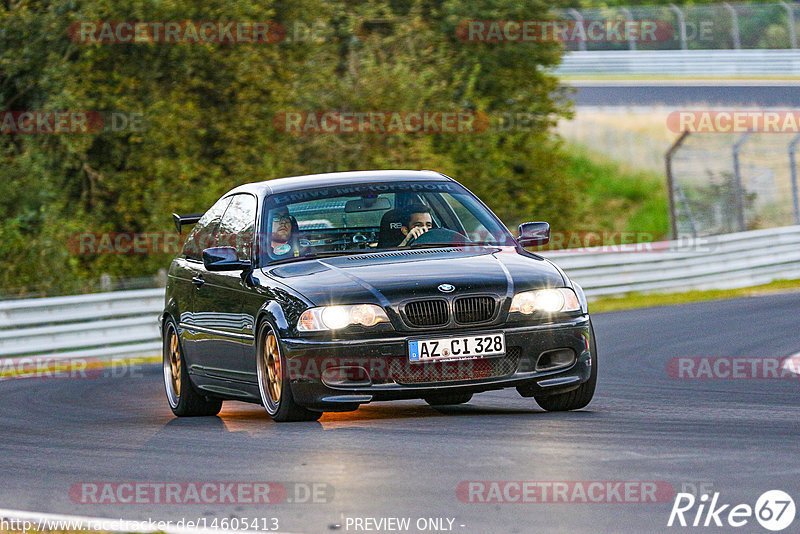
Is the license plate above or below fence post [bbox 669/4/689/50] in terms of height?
below

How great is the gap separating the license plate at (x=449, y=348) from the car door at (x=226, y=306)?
1.34m

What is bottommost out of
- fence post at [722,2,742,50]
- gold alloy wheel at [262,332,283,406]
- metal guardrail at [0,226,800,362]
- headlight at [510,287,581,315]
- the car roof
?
metal guardrail at [0,226,800,362]

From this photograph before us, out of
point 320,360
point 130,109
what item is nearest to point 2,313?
point 130,109

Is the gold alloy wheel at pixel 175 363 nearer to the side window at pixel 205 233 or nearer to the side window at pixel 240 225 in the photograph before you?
the side window at pixel 205 233

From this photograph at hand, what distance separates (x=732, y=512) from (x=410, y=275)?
11.0 ft

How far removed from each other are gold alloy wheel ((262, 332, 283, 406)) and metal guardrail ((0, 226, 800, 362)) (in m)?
9.97

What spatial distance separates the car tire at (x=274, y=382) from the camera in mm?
8719

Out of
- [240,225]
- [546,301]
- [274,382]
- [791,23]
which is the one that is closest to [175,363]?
[240,225]

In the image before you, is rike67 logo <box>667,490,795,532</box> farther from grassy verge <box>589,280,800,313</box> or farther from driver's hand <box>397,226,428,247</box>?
grassy verge <box>589,280,800,313</box>

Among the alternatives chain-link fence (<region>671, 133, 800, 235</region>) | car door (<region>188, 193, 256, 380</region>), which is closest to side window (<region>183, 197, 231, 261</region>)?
car door (<region>188, 193, 256, 380</region>)

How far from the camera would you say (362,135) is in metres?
29.1

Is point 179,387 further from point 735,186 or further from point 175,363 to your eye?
point 735,186

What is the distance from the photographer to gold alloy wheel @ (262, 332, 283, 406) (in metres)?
8.85

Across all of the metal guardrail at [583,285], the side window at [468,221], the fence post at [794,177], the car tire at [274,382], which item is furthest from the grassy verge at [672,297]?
the car tire at [274,382]
